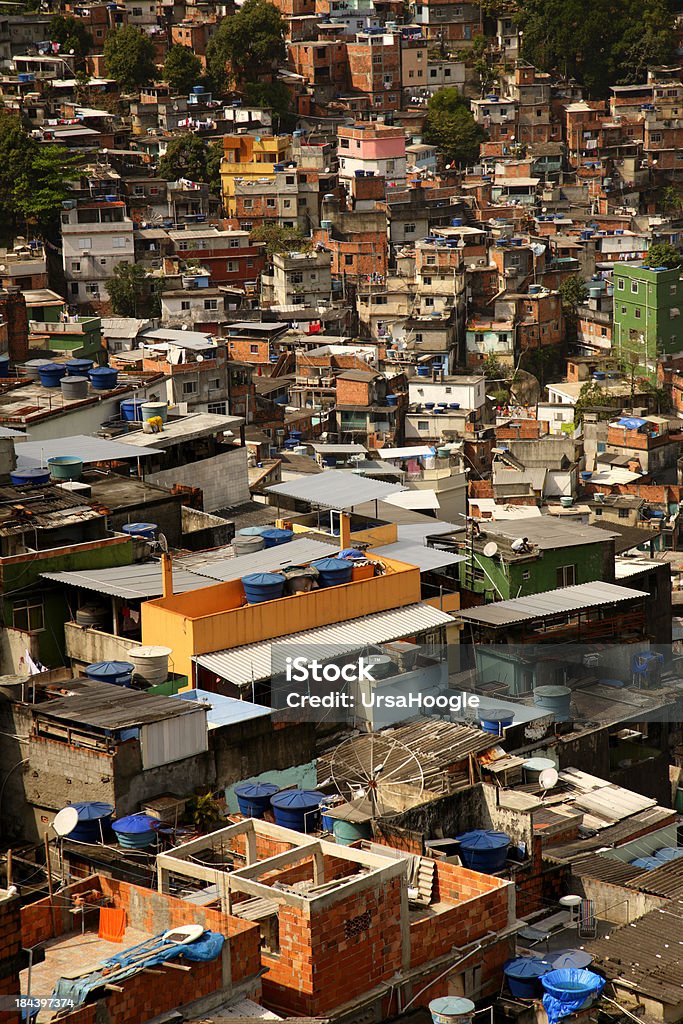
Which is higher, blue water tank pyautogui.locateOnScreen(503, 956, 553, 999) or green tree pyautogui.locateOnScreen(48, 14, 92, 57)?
green tree pyautogui.locateOnScreen(48, 14, 92, 57)

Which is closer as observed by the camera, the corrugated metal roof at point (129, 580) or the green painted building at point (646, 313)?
the corrugated metal roof at point (129, 580)

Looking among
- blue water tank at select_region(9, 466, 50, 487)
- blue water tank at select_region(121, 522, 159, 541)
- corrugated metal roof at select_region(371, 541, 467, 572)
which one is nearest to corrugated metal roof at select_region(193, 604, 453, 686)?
corrugated metal roof at select_region(371, 541, 467, 572)

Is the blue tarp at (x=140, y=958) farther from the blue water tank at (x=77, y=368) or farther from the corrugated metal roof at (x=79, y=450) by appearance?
the blue water tank at (x=77, y=368)

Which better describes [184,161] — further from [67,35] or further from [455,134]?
[67,35]

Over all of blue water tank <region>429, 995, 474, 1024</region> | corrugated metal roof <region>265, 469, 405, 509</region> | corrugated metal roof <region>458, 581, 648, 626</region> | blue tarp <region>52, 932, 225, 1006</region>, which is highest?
corrugated metal roof <region>265, 469, 405, 509</region>

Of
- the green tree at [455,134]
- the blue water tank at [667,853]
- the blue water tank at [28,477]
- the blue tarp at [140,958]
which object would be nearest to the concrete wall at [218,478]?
the blue water tank at [28,477]

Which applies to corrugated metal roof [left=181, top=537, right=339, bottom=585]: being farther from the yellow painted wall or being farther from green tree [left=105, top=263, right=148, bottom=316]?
green tree [left=105, top=263, right=148, bottom=316]

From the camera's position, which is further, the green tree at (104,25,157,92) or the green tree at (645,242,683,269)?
the green tree at (104,25,157,92)

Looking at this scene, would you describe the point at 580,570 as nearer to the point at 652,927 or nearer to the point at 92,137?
the point at 652,927
